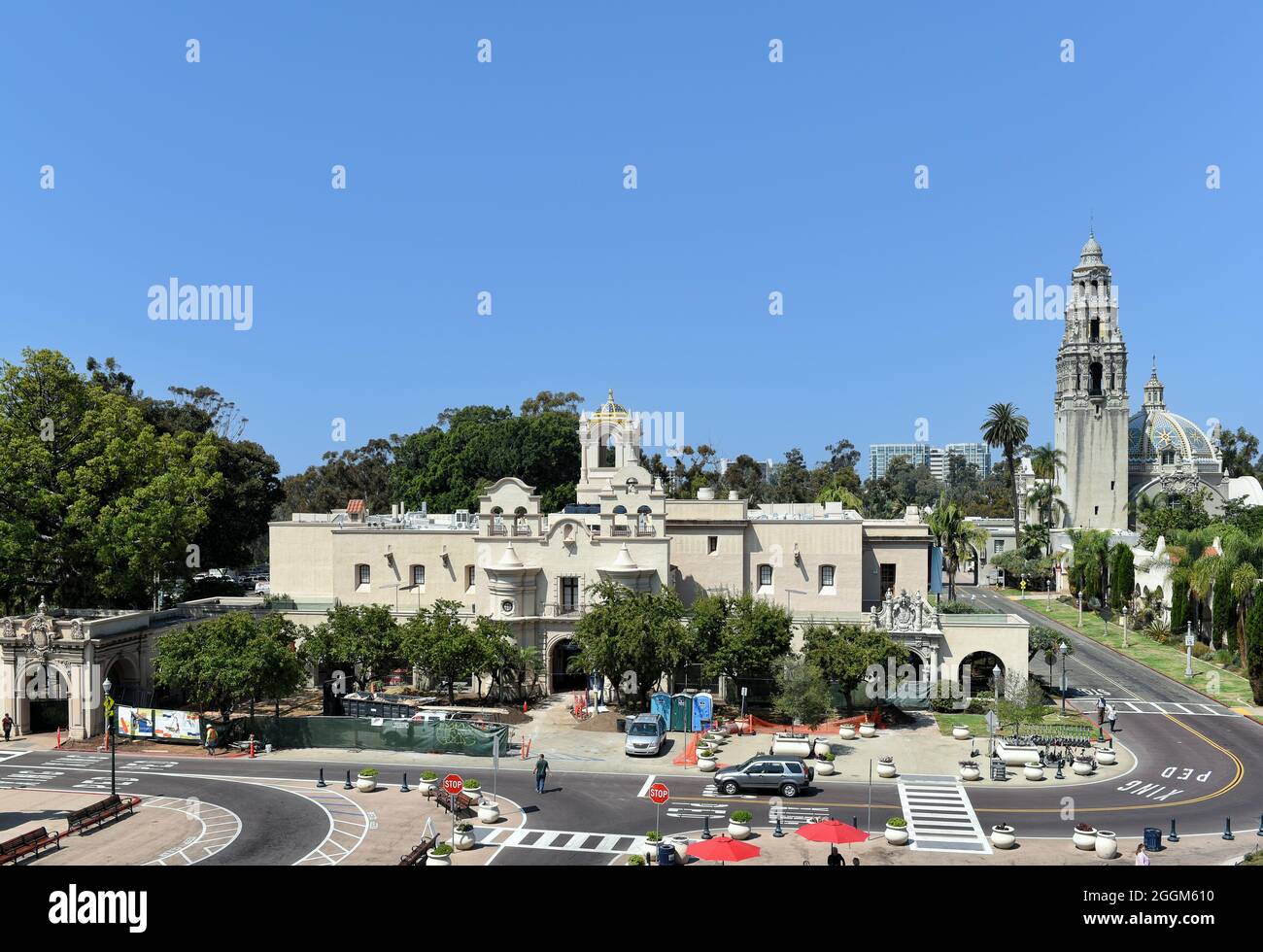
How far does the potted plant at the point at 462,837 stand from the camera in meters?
29.7

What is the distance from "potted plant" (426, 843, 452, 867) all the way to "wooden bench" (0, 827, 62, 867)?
1224 cm

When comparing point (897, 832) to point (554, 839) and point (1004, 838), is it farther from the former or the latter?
point (554, 839)

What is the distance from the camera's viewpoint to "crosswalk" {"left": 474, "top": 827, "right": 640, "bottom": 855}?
1180 inches

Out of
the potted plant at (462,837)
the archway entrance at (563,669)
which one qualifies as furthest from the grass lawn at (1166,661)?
the potted plant at (462,837)

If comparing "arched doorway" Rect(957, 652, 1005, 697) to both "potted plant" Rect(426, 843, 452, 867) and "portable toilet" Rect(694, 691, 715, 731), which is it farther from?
"potted plant" Rect(426, 843, 452, 867)

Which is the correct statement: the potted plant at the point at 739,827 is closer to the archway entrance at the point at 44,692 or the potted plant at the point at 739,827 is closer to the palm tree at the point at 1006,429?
the archway entrance at the point at 44,692

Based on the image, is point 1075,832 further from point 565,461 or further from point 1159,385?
point 1159,385

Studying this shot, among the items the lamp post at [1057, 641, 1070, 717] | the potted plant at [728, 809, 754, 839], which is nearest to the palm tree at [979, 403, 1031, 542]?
the lamp post at [1057, 641, 1070, 717]

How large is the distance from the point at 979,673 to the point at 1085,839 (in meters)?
25.7

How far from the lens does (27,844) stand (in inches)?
1162

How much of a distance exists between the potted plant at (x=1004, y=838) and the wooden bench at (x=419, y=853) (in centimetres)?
1745
